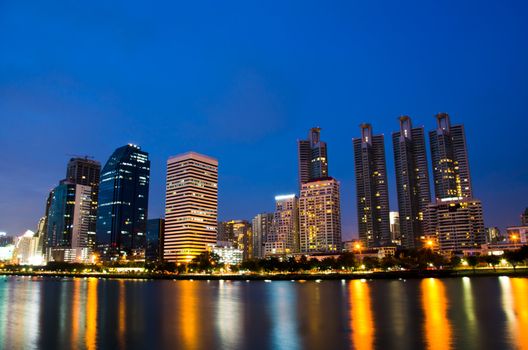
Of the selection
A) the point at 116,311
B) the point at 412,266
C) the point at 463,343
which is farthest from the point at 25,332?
the point at 412,266

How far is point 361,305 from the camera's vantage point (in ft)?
194

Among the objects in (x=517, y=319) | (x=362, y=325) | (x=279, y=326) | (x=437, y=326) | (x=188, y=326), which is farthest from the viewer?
(x=188, y=326)

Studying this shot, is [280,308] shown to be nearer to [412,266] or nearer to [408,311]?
[408,311]

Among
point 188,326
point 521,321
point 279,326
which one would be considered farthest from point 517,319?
point 188,326

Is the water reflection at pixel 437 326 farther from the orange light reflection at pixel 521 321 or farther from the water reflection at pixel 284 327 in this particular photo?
the water reflection at pixel 284 327

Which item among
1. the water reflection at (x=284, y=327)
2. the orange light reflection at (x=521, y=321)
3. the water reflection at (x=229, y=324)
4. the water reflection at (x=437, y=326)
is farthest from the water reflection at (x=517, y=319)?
the water reflection at (x=229, y=324)

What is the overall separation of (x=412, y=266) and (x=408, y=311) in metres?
138

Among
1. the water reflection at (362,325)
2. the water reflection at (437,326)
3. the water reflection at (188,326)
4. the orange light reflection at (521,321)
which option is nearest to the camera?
the orange light reflection at (521,321)

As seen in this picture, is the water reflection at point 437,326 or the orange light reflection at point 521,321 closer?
the orange light reflection at point 521,321

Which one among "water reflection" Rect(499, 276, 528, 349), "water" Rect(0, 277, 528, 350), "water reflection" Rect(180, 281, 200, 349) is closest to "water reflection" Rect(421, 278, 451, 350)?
"water" Rect(0, 277, 528, 350)

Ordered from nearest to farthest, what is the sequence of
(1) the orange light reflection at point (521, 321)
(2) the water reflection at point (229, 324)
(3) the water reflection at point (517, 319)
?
(1) the orange light reflection at point (521, 321)
(3) the water reflection at point (517, 319)
(2) the water reflection at point (229, 324)

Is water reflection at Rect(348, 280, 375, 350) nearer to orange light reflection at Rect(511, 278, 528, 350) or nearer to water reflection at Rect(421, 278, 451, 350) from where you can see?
water reflection at Rect(421, 278, 451, 350)

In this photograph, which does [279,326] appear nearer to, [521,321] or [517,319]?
[521,321]

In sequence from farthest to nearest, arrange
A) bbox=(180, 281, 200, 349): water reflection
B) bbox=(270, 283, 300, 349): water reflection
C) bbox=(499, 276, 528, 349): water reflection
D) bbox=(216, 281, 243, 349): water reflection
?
bbox=(216, 281, 243, 349): water reflection
bbox=(180, 281, 200, 349): water reflection
bbox=(270, 283, 300, 349): water reflection
bbox=(499, 276, 528, 349): water reflection
